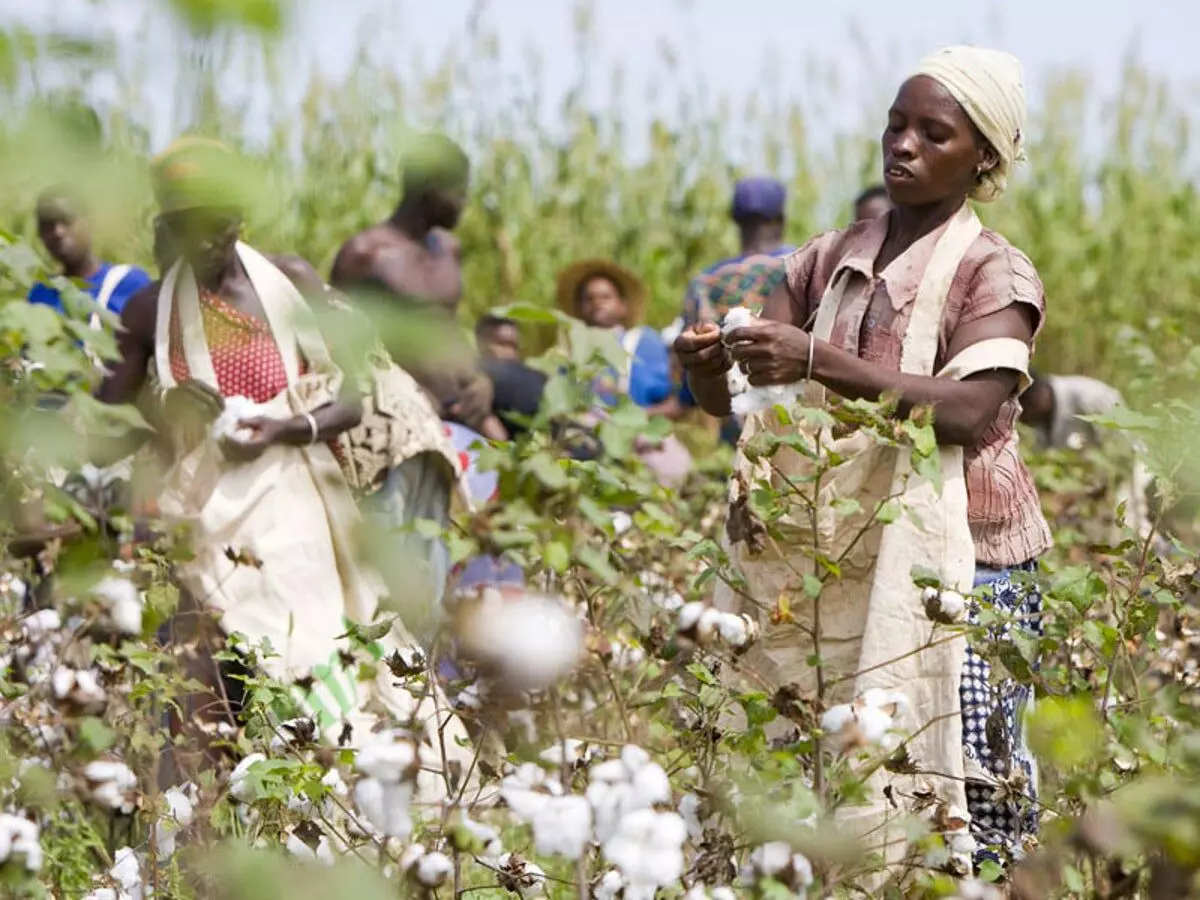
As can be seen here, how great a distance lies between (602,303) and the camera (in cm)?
839

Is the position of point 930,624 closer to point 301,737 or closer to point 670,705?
point 670,705

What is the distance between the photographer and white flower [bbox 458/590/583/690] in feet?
7.84

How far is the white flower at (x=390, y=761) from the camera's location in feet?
7.41

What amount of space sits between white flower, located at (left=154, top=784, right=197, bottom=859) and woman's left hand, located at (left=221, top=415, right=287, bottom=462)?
4.71 feet

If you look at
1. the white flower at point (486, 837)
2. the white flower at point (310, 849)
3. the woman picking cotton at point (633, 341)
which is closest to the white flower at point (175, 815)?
the white flower at point (310, 849)

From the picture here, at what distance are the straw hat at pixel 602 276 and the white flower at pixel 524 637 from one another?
235 inches

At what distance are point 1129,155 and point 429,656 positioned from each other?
935 cm

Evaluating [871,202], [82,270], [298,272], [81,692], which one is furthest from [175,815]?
[871,202]

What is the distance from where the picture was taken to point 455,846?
2311mm

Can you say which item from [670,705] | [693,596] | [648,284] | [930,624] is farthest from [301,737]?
[648,284]

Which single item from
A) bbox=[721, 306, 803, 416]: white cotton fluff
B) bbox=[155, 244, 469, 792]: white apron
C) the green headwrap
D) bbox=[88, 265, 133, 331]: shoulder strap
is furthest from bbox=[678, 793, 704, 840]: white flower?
bbox=[88, 265, 133, 331]: shoulder strap

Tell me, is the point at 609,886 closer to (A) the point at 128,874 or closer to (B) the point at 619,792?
(B) the point at 619,792

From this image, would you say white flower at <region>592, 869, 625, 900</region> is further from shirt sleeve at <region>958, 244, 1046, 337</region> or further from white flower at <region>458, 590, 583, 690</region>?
shirt sleeve at <region>958, 244, 1046, 337</region>

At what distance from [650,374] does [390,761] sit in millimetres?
5495
